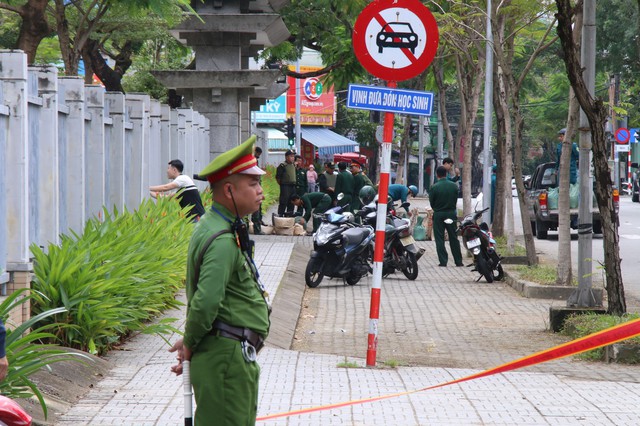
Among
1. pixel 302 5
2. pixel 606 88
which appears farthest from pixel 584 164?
pixel 606 88

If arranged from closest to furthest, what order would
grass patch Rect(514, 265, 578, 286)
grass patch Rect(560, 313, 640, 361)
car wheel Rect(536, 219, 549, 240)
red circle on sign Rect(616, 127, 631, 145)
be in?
grass patch Rect(560, 313, 640, 361) < grass patch Rect(514, 265, 578, 286) < car wheel Rect(536, 219, 549, 240) < red circle on sign Rect(616, 127, 631, 145)

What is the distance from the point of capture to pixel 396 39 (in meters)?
9.32

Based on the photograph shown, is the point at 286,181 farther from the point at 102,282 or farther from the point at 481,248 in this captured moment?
the point at 102,282

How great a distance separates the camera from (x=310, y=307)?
14.8m

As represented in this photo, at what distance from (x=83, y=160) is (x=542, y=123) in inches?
2377

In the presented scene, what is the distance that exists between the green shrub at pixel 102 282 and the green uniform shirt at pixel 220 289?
3.57 metres

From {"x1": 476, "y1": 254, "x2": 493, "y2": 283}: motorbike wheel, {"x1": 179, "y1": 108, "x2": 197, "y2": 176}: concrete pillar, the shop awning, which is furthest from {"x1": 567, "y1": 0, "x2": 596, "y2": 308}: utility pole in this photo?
the shop awning

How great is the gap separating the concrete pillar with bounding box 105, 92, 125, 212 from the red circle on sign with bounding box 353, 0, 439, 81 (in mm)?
4843

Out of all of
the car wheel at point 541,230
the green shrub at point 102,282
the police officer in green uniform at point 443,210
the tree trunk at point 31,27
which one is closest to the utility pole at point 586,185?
the green shrub at point 102,282

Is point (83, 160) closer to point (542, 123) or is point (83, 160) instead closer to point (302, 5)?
point (302, 5)

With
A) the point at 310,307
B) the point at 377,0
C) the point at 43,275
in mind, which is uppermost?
the point at 377,0

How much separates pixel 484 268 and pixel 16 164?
34.0 feet

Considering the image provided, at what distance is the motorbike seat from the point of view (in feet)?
56.2

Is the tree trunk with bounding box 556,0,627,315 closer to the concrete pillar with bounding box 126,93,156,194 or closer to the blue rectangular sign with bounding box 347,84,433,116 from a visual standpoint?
the blue rectangular sign with bounding box 347,84,433,116
